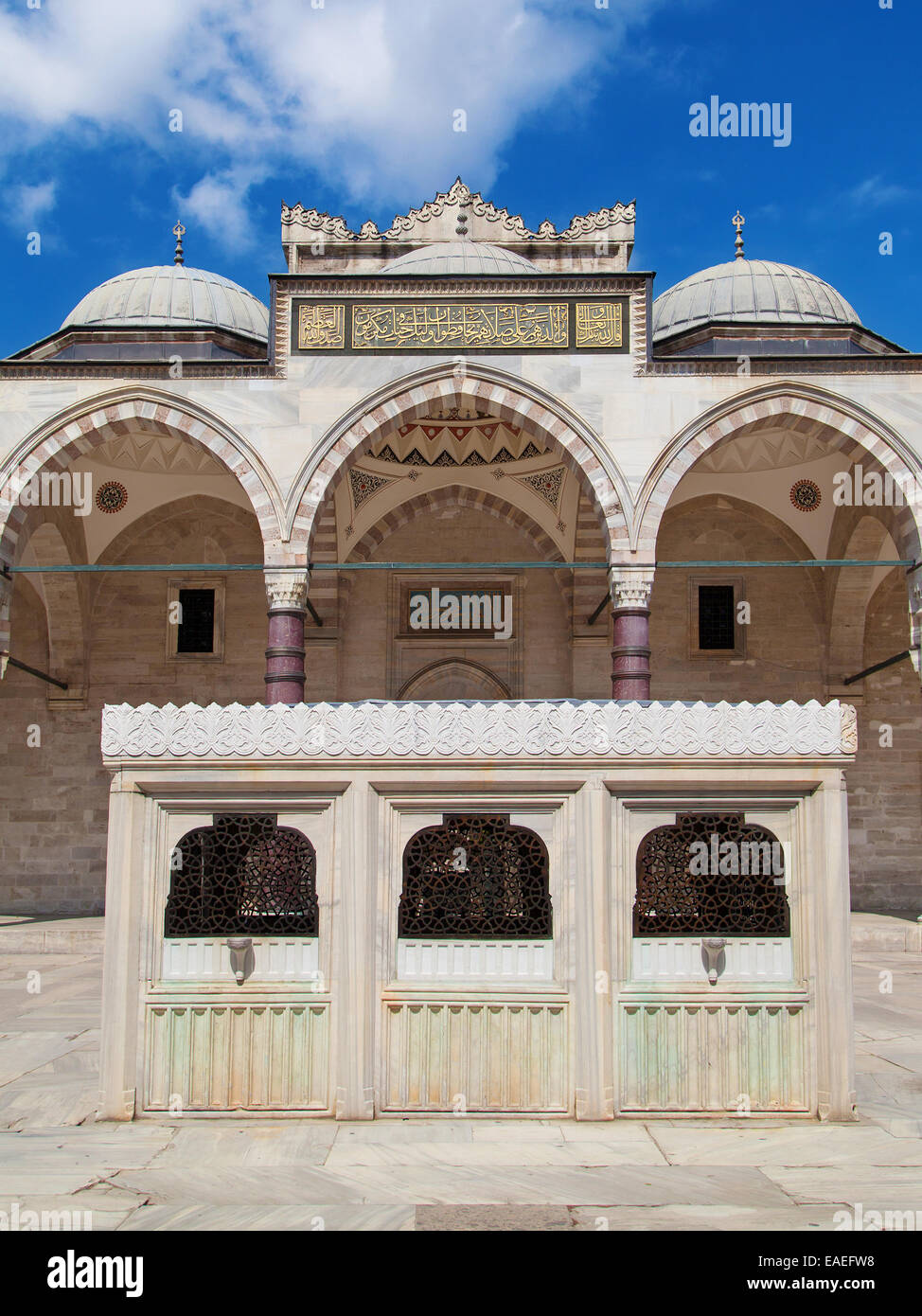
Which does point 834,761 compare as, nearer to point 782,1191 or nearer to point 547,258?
point 782,1191

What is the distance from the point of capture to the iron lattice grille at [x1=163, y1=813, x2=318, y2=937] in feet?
13.8

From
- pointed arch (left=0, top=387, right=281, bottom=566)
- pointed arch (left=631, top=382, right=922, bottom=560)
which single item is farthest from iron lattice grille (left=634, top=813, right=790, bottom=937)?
pointed arch (left=0, top=387, right=281, bottom=566)

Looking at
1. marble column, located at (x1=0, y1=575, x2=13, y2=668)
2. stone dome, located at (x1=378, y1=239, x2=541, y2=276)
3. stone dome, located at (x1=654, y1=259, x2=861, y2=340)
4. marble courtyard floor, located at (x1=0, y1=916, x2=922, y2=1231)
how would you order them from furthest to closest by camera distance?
1. stone dome, located at (x1=654, y1=259, x2=861, y2=340)
2. stone dome, located at (x1=378, y1=239, x2=541, y2=276)
3. marble column, located at (x1=0, y1=575, x2=13, y2=668)
4. marble courtyard floor, located at (x1=0, y1=916, x2=922, y2=1231)

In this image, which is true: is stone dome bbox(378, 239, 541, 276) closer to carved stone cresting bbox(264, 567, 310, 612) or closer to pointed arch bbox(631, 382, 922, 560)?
pointed arch bbox(631, 382, 922, 560)

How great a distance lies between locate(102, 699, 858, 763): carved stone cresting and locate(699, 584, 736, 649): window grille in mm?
10076

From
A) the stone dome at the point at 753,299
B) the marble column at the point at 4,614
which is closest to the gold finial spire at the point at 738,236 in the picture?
the stone dome at the point at 753,299

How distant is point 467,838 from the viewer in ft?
14.2

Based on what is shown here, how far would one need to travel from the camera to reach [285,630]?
1030 cm

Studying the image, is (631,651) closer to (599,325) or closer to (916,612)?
(916,612)

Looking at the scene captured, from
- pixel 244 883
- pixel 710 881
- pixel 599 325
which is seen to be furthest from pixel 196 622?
pixel 710 881

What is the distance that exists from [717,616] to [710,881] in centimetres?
1029

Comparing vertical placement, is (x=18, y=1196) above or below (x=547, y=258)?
below
